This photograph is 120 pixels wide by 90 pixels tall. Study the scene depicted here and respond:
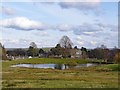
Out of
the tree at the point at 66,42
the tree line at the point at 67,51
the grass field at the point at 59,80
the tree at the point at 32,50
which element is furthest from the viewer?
the tree at the point at 32,50

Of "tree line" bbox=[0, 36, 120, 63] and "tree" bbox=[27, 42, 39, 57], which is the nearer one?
"tree line" bbox=[0, 36, 120, 63]

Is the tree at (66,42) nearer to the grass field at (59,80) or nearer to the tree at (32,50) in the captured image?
the tree at (32,50)

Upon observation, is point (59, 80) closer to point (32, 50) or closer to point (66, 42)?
point (66, 42)

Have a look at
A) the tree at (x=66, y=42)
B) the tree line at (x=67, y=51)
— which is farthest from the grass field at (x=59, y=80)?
the tree at (x=66, y=42)

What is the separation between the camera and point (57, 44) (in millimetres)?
125000

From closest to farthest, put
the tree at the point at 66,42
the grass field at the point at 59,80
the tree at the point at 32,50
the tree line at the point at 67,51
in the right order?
the grass field at the point at 59,80 → the tree line at the point at 67,51 → the tree at the point at 66,42 → the tree at the point at 32,50

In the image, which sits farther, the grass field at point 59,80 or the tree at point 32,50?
the tree at point 32,50

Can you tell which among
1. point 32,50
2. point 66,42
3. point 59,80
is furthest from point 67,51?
point 59,80

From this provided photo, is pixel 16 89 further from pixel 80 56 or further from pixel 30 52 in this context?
pixel 30 52

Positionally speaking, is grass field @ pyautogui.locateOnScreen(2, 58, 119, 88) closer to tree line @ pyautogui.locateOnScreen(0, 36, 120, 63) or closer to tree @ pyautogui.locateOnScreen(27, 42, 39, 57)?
tree line @ pyautogui.locateOnScreen(0, 36, 120, 63)

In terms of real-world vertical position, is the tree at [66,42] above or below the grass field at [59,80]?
above

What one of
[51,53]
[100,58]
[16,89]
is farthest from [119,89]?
[51,53]

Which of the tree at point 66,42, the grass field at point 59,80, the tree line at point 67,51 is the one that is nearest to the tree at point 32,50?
the tree line at point 67,51

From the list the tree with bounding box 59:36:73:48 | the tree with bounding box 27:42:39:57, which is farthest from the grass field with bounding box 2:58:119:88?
the tree with bounding box 27:42:39:57
